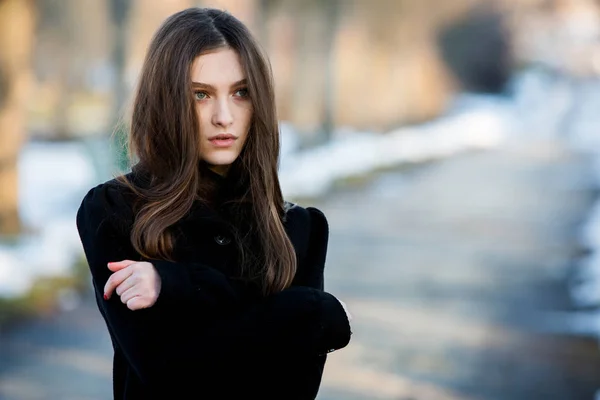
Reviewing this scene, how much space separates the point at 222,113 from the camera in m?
1.44

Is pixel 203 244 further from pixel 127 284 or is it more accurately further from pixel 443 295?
pixel 443 295

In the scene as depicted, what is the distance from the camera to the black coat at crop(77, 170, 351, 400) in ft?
4.55

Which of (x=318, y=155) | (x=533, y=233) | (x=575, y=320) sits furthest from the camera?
(x=318, y=155)

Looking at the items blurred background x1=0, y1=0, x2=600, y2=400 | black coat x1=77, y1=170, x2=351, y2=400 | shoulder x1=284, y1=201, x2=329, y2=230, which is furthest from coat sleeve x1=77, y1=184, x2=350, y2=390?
blurred background x1=0, y1=0, x2=600, y2=400

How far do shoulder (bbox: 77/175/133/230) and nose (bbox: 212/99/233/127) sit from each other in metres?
0.17

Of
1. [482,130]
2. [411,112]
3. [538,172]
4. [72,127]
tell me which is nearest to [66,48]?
[72,127]

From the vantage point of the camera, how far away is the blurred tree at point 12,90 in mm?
5531

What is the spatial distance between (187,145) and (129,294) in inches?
9.4

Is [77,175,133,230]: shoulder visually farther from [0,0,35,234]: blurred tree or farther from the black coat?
[0,0,35,234]: blurred tree


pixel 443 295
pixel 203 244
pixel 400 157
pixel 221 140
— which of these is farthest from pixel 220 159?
pixel 400 157

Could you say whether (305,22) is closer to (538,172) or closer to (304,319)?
(538,172)

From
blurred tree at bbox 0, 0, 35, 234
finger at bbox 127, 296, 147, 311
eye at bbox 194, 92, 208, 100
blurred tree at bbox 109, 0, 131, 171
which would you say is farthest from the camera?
blurred tree at bbox 109, 0, 131, 171

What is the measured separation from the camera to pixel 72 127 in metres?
5.70

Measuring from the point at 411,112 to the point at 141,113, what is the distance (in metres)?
4.54
